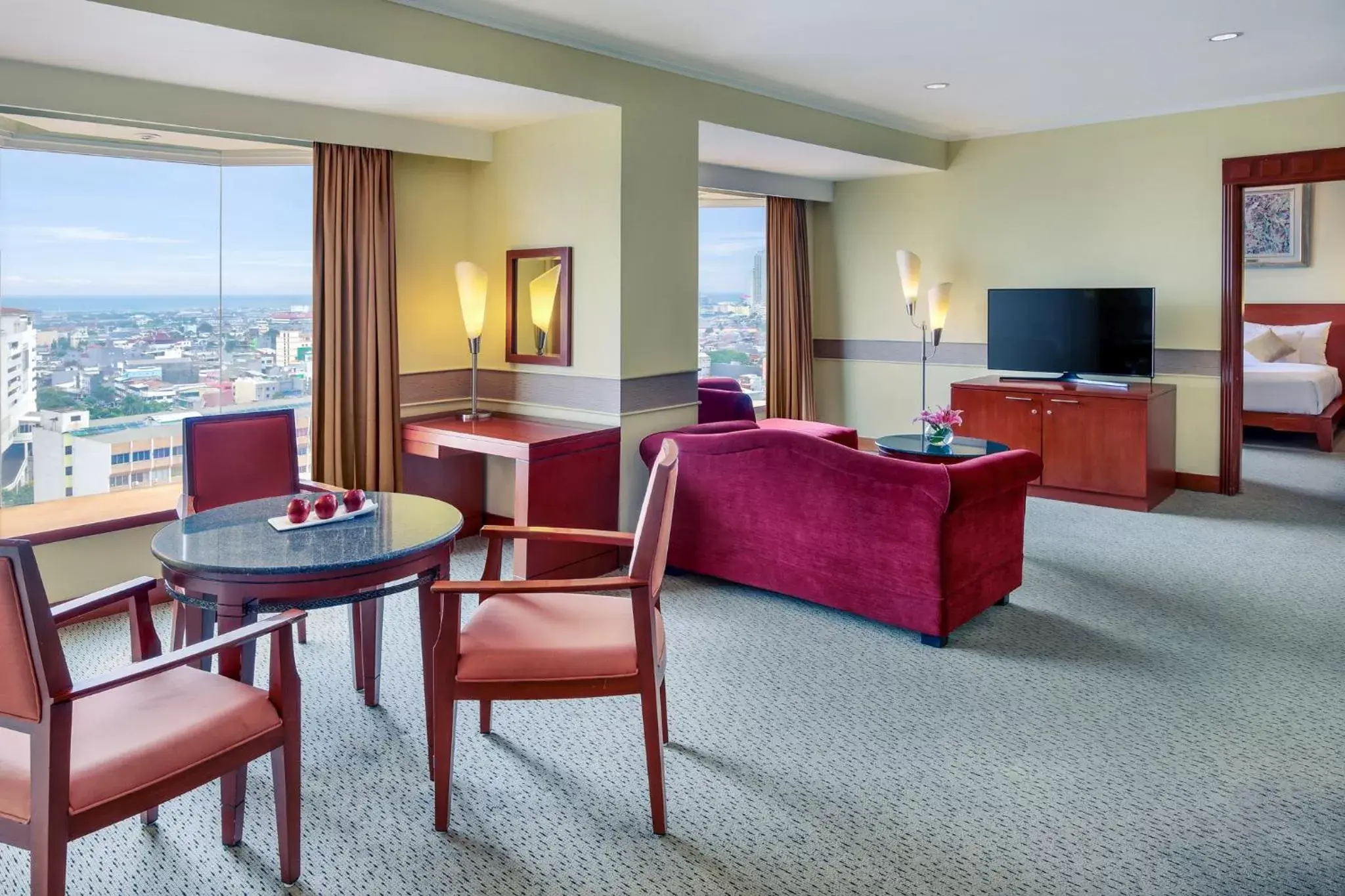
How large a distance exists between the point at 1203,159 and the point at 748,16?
3406mm

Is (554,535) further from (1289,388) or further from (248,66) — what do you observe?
(1289,388)

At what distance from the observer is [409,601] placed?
3.82 metres

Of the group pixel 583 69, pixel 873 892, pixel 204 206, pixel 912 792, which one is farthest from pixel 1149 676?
pixel 204 206

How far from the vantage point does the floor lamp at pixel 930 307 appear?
6328 mm

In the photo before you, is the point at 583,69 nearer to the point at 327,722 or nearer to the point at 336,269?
the point at 336,269

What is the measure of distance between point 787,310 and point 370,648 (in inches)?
188

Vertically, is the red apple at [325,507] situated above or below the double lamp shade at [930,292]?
below

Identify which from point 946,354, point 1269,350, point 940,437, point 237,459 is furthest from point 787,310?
point 1269,350

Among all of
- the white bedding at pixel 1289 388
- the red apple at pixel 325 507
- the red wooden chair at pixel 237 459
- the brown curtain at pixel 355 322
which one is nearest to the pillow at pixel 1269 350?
the white bedding at pixel 1289 388

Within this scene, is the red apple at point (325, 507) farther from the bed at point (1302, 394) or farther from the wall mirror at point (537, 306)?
the bed at point (1302, 394)

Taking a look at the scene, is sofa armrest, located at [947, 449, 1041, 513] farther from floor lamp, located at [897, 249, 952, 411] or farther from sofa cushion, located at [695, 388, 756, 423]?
floor lamp, located at [897, 249, 952, 411]

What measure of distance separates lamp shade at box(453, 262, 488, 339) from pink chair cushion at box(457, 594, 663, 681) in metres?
2.29

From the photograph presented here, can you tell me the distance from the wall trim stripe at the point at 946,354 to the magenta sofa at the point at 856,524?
270 cm

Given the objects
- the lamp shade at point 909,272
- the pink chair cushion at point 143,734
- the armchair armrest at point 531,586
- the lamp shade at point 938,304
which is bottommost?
the pink chair cushion at point 143,734
